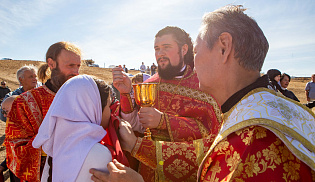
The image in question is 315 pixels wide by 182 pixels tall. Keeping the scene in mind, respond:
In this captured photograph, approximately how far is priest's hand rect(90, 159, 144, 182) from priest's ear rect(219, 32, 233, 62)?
1046 millimetres

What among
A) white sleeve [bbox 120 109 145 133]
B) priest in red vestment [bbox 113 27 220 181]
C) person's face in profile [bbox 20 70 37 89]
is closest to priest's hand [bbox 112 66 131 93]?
priest in red vestment [bbox 113 27 220 181]

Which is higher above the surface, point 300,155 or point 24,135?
point 300,155

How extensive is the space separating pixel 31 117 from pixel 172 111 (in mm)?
1882

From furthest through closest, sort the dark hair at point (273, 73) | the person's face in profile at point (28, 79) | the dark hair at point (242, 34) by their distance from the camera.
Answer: the dark hair at point (273, 73)
the person's face in profile at point (28, 79)
the dark hair at point (242, 34)

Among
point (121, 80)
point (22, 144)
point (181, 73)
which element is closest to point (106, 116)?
point (121, 80)

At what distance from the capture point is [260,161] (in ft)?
3.35

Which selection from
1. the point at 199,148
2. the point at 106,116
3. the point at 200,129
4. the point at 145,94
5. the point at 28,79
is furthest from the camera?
the point at 28,79

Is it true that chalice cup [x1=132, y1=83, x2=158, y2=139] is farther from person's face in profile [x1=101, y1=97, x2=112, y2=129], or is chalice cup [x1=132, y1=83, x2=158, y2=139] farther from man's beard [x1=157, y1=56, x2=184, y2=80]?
man's beard [x1=157, y1=56, x2=184, y2=80]

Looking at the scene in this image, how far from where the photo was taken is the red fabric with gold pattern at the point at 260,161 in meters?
1.01

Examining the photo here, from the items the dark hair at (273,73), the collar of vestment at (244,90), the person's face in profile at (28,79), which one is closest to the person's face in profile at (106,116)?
the collar of vestment at (244,90)

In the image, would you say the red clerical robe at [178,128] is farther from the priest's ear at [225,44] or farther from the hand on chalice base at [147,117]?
the priest's ear at [225,44]

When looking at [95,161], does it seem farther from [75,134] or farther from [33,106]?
[33,106]

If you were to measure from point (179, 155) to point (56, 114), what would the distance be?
3.66 ft

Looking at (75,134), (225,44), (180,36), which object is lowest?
(75,134)
